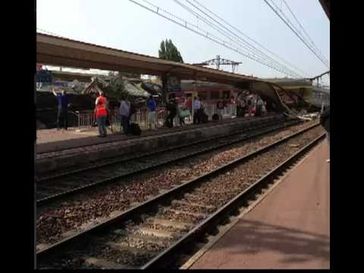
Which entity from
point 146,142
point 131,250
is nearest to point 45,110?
point 146,142

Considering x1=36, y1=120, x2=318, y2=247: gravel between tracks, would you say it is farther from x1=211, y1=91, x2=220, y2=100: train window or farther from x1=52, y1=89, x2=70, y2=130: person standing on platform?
x1=211, y1=91, x2=220, y2=100: train window

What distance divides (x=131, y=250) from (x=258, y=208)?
3.27 metres

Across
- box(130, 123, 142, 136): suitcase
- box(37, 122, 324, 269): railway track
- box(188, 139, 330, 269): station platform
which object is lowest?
box(37, 122, 324, 269): railway track

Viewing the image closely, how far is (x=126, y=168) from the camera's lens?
15.8 meters

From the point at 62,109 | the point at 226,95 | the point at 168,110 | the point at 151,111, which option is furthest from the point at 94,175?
the point at 226,95

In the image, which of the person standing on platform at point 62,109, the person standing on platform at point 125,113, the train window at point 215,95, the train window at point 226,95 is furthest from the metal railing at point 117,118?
the train window at point 215,95

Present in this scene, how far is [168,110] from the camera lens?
29.4m

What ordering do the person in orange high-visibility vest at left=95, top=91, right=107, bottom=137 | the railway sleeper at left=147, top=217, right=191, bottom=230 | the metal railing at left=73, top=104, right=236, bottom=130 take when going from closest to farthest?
the railway sleeper at left=147, top=217, right=191, bottom=230
the person in orange high-visibility vest at left=95, top=91, right=107, bottom=137
the metal railing at left=73, top=104, right=236, bottom=130

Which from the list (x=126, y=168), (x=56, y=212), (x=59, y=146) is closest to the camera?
(x=56, y=212)

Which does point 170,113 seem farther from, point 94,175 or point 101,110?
point 94,175

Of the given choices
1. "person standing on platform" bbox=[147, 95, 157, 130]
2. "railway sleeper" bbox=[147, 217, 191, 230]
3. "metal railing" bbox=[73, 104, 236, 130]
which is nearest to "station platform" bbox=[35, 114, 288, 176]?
"person standing on platform" bbox=[147, 95, 157, 130]

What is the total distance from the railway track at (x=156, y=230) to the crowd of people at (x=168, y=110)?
8.91m

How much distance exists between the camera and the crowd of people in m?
22.2
